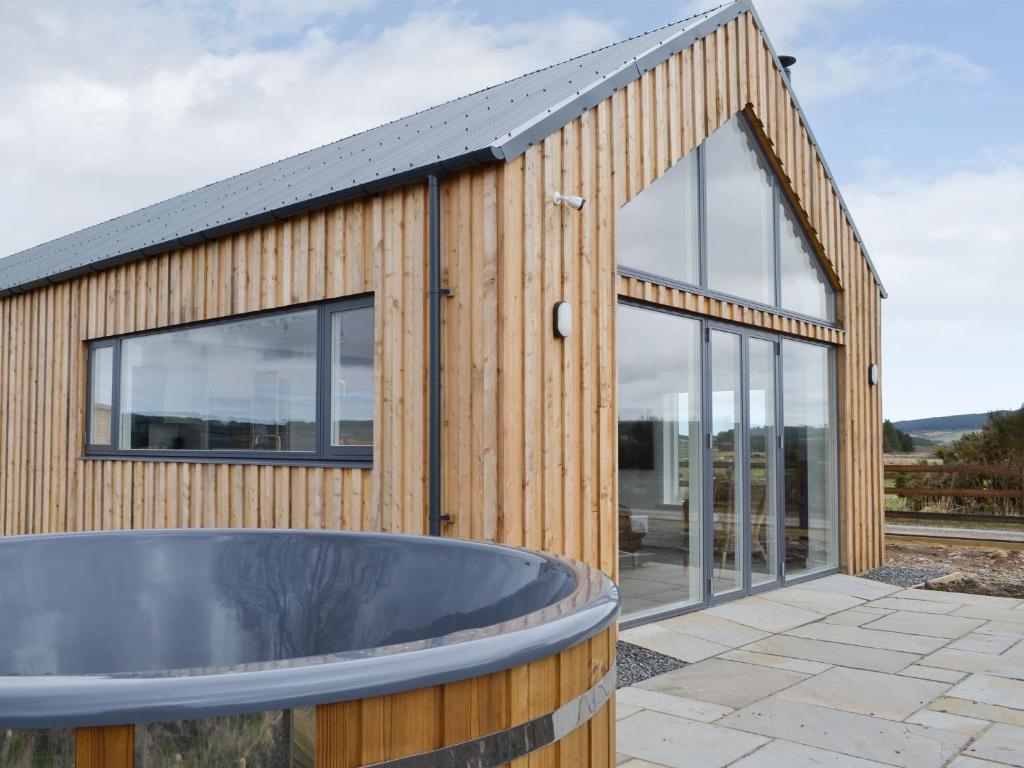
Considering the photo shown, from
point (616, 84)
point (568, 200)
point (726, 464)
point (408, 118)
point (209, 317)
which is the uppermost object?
point (408, 118)

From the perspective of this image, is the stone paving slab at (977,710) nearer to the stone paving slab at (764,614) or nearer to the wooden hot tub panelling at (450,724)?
the stone paving slab at (764,614)

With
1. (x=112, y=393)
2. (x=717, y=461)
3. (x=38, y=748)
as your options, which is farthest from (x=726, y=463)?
(x=38, y=748)

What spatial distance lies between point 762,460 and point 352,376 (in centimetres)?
333

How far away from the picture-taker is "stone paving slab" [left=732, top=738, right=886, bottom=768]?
11.0 ft

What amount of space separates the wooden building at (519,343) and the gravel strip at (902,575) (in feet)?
0.97

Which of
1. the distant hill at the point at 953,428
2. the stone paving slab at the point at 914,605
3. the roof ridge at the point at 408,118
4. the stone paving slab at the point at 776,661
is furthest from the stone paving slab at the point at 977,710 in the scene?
the distant hill at the point at 953,428

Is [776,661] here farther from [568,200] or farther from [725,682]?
[568,200]

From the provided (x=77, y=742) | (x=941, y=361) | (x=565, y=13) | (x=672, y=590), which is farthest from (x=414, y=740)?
(x=941, y=361)

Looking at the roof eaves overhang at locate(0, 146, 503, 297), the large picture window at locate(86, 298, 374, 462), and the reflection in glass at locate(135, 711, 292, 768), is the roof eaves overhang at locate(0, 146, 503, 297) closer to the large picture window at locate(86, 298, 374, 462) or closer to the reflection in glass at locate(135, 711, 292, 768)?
the large picture window at locate(86, 298, 374, 462)

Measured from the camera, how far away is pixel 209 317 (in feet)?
19.8

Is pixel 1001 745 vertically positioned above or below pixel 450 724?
below


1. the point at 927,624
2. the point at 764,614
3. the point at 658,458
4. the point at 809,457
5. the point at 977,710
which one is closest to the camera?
the point at 977,710

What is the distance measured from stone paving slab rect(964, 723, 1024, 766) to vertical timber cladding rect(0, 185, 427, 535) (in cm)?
262

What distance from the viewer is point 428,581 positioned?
286 cm
